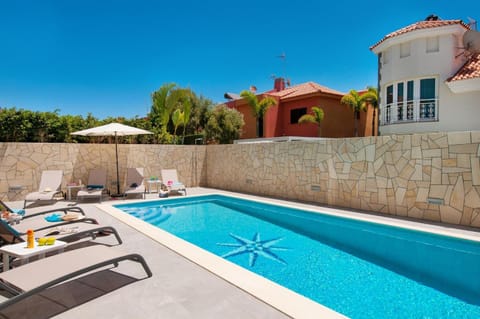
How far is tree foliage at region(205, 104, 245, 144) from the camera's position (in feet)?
82.0

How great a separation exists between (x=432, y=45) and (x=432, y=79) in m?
1.83

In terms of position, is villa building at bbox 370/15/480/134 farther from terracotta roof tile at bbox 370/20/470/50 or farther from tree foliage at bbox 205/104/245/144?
tree foliage at bbox 205/104/245/144

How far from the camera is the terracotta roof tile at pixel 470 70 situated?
49.6 feet

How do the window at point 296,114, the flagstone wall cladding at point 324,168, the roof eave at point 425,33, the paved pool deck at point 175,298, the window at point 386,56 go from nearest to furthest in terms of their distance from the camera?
the paved pool deck at point 175,298 → the flagstone wall cladding at point 324,168 → the roof eave at point 425,33 → the window at point 386,56 → the window at point 296,114

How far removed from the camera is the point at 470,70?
15.7 metres

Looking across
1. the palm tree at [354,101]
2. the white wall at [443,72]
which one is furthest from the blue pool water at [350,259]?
the palm tree at [354,101]

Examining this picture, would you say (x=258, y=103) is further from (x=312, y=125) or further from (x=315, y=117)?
(x=315, y=117)

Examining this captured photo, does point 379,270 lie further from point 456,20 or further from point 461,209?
point 456,20

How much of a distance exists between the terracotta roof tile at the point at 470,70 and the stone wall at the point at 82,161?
13936 millimetres

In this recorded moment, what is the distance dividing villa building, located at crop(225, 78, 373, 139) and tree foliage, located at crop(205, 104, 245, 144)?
2183 millimetres

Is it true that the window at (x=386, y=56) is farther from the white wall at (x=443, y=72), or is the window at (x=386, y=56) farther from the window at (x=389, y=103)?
the window at (x=389, y=103)

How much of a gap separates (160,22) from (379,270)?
1843 centimetres

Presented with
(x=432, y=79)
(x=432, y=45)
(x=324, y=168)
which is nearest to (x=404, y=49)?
(x=432, y=45)

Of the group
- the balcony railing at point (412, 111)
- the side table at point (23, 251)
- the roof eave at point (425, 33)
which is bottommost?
the side table at point (23, 251)
